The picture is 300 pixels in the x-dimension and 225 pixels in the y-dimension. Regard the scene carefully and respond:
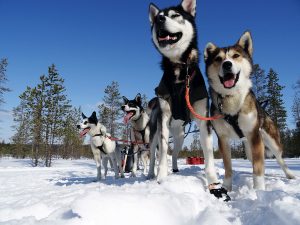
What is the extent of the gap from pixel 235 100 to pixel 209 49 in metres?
0.91

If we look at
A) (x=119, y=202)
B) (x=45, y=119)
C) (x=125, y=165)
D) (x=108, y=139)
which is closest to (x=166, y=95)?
(x=119, y=202)

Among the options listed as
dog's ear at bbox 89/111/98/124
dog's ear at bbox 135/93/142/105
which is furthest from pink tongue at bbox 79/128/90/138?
dog's ear at bbox 135/93/142/105

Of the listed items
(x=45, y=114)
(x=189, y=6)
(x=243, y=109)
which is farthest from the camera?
(x=45, y=114)

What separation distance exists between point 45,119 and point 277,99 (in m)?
27.5

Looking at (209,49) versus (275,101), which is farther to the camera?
(275,101)

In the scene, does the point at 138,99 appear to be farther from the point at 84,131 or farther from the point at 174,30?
the point at 174,30

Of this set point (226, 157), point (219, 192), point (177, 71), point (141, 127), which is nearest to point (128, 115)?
point (141, 127)

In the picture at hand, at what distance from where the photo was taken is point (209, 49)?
4.12 meters

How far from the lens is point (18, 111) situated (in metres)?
45.4

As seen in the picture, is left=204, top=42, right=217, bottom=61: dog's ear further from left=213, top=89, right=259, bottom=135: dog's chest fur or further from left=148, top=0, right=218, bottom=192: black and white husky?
left=213, top=89, right=259, bottom=135: dog's chest fur

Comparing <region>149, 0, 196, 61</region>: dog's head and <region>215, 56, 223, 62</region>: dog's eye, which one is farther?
<region>149, 0, 196, 61</region>: dog's head

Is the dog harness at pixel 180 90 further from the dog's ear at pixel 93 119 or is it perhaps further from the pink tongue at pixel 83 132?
the dog's ear at pixel 93 119

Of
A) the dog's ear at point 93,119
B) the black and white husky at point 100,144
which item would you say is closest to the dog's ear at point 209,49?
the black and white husky at point 100,144

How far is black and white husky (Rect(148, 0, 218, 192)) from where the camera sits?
13.0 ft
